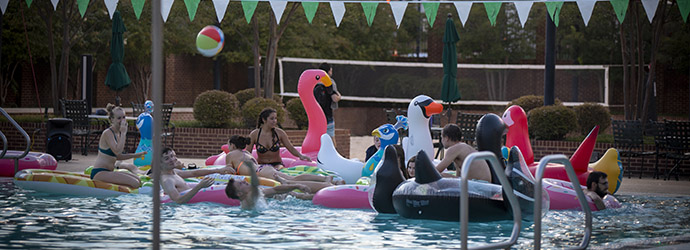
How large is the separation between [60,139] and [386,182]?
821 cm

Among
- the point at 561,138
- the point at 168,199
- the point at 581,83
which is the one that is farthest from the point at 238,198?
the point at 581,83

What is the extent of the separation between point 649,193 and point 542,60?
21.7m

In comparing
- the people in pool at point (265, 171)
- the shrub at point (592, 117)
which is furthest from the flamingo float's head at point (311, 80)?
the shrub at point (592, 117)

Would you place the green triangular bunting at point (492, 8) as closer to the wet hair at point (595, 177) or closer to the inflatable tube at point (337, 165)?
the inflatable tube at point (337, 165)

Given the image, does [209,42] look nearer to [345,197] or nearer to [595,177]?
[345,197]

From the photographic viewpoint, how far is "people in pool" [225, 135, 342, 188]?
10164 mm

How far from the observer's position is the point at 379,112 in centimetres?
2952

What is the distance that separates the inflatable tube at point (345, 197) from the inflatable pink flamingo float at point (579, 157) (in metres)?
2.61

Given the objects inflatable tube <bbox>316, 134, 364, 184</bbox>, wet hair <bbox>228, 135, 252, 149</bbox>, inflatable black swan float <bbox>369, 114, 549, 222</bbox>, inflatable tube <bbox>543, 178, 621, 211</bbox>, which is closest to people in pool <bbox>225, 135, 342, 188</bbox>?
wet hair <bbox>228, 135, 252, 149</bbox>

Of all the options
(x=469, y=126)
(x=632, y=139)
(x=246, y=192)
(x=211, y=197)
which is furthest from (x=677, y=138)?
(x=211, y=197)

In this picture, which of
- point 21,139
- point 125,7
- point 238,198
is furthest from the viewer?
point 125,7

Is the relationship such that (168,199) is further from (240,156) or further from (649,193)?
(649,193)

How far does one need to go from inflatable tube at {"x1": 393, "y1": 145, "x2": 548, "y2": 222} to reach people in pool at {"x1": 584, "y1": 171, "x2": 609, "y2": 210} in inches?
58.2

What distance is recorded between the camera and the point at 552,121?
14922 mm
